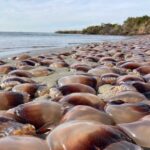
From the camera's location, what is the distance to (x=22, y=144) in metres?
1.25

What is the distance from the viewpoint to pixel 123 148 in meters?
1.28

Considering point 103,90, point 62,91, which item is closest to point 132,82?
point 103,90

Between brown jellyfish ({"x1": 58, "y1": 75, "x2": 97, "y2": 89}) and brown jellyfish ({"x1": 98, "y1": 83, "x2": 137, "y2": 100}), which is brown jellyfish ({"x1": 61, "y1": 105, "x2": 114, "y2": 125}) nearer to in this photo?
brown jellyfish ({"x1": 98, "y1": 83, "x2": 137, "y2": 100})

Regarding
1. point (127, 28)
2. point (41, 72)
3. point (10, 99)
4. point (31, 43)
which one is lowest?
point (127, 28)

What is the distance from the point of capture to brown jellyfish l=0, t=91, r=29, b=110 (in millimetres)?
2027

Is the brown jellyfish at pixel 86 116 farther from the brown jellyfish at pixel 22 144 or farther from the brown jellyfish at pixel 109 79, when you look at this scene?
the brown jellyfish at pixel 109 79

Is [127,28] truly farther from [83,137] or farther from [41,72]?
[83,137]

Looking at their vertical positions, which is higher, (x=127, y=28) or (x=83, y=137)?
(x=83, y=137)

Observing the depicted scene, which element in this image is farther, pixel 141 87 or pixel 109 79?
pixel 109 79

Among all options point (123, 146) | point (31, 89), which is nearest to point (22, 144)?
point (123, 146)

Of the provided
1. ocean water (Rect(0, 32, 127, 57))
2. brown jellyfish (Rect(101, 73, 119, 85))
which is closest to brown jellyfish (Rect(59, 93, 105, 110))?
brown jellyfish (Rect(101, 73, 119, 85))

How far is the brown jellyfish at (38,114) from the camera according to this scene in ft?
5.51

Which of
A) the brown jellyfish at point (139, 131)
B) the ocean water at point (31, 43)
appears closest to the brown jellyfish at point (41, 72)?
the brown jellyfish at point (139, 131)

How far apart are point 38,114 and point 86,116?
0.27 meters
